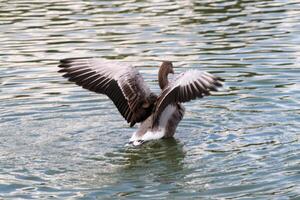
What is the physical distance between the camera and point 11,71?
16.6 metres

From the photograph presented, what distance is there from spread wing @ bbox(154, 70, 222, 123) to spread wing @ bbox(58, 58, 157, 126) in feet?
1.78

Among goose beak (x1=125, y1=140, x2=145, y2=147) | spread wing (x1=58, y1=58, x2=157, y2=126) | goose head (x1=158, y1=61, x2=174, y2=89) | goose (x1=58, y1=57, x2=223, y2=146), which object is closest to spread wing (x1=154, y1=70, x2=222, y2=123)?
goose (x1=58, y1=57, x2=223, y2=146)

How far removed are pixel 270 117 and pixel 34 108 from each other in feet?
12.5

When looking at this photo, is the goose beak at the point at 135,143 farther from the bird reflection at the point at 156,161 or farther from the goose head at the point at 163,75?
the goose head at the point at 163,75

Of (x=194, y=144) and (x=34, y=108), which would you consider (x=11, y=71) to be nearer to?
(x=34, y=108)

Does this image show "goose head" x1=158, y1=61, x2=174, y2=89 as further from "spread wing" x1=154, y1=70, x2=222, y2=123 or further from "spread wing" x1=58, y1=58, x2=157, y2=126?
"spread wing" x1=154, y1=70, x2=222, y2=123

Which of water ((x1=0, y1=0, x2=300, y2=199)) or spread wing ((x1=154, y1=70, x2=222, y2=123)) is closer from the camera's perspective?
water ((x1=0, y1=0, x2=300, y2=199))

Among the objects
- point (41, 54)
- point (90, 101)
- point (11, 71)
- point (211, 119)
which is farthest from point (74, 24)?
point (211, 119)

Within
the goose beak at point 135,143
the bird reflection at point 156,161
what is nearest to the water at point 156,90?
the bird reflection at point 156,161

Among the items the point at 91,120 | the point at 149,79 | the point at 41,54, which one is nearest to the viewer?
the point at 91,120

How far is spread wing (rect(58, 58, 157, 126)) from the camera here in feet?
39.6

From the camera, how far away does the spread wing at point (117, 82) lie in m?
12.1

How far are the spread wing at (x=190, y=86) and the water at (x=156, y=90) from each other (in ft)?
2.39

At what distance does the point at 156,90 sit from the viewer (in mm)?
14844
